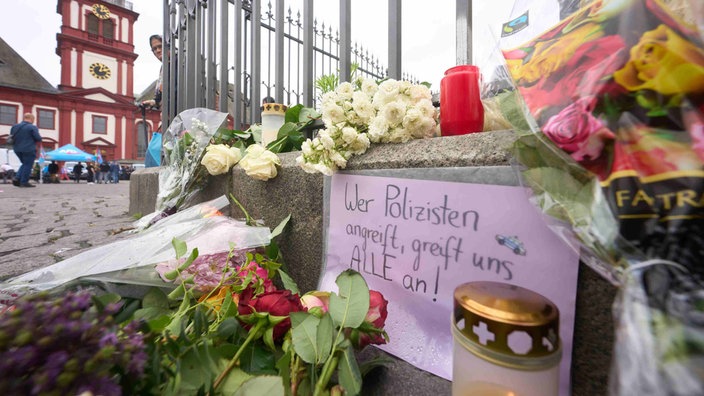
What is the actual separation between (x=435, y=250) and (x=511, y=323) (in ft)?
1.27

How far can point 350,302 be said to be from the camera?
0.63m

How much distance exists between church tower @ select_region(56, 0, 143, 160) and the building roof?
6.97ft

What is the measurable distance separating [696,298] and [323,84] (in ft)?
7.00

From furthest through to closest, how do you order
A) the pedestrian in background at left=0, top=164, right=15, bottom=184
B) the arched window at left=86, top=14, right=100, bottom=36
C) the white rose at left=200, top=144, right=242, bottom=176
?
the arched window at left=86, top=14, right=100, bottom=36, the pedestrian in background at left=0, top=164, right=15, bottom=184, the white rose at left=200, top=144, right=242, bottom=176

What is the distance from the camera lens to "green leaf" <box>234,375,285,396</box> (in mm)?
488

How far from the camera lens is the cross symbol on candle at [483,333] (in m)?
0.40

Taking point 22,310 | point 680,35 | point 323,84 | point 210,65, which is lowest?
point 22,310

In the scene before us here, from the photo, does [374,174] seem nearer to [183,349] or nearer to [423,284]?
[423,284]

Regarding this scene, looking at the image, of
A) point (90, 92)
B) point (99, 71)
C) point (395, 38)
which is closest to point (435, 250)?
point (395, 38)

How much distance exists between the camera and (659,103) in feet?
1.25

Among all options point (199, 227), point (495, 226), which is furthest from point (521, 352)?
point (199, 227)

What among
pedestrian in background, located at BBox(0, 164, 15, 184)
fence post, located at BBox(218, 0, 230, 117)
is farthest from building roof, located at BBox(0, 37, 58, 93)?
fence post, located at BBox(218, 0, 230, 117)

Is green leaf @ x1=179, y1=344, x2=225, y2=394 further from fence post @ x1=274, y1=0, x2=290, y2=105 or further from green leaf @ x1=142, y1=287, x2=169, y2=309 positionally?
fence post @ x1=274, y1=0, x2=290, y2=105

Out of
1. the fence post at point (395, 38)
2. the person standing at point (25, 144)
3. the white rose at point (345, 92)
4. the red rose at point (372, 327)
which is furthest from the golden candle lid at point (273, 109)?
the person standing at point (25, 144)
